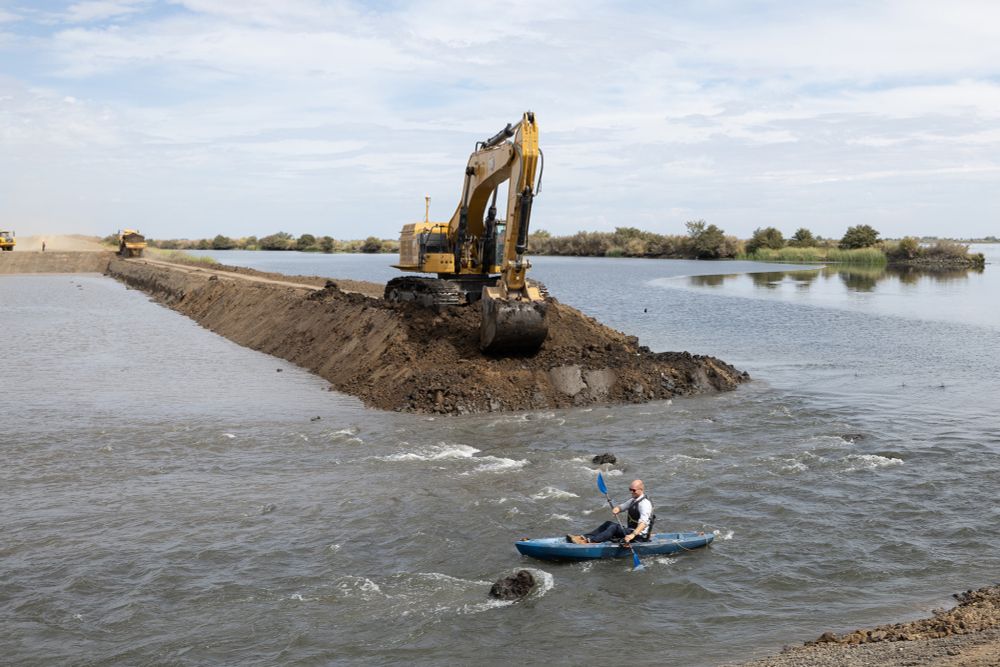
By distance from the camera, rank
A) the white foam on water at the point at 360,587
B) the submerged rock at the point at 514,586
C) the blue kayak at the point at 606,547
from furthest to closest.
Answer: the blue kayak at the point at 606,547
the white foam on water at the point at 360,587
the submerged rock at the point at 514,586

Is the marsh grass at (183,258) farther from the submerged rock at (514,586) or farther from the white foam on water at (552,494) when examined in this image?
the submerged rock at (514,586)

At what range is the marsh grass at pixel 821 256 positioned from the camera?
9675 cm

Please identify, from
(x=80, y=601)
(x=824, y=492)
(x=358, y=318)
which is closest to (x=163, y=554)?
(x=80, y=601)

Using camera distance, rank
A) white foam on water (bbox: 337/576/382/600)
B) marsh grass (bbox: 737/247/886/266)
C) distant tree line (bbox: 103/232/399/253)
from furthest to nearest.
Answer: distant tree line (bbox: 103/232/399/253) < marsh grass (bbox: 737/247/886/266) < white foam on water (bbox: 337/576/382/600)

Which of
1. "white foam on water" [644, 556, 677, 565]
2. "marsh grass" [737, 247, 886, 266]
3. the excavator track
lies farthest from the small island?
"white foam on water" [644, 556, 677, 565]

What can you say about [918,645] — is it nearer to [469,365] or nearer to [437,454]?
[437,454]

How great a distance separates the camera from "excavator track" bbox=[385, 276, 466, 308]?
2759cm

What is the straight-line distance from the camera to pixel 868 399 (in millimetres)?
24562

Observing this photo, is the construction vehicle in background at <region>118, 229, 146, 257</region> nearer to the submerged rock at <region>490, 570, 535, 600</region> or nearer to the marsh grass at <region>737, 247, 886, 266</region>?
the marsh grass at <region>737, 247, 886, 266</region>

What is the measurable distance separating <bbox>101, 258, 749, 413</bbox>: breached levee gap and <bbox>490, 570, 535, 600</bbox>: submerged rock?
10.7 m

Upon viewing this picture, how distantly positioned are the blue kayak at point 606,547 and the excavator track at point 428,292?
14.9m

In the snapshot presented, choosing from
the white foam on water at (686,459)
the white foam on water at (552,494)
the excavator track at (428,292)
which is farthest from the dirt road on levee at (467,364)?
the white foam on water at (552,494)

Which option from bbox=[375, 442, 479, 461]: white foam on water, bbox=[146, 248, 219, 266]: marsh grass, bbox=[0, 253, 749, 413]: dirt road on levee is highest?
bbox=[146, 248, 219, 266]: marsh grass

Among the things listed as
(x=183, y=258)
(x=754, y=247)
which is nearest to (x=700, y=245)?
(x=754, y=247)
